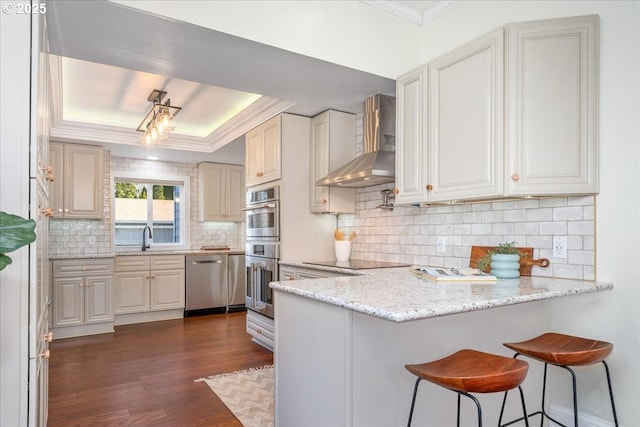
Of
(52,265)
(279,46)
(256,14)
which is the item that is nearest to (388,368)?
(279,46)

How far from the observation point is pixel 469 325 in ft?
6.51

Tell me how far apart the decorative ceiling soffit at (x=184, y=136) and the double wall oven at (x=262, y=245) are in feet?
2.54

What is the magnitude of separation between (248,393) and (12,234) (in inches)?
89.1

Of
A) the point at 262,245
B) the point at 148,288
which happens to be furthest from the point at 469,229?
the point at 148,288

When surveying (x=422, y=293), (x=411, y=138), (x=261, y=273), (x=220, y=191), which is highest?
(x=411, y=138)

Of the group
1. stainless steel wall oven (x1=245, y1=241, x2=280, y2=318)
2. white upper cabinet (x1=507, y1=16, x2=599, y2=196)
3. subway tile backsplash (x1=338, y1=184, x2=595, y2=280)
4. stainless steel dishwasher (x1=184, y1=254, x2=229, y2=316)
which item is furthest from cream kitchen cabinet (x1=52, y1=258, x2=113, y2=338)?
white upper cabinet (x1=507, y1=16, x2=599, y2=196)

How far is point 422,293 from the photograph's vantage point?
174cm

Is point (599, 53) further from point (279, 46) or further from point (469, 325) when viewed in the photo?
point (279, 46)

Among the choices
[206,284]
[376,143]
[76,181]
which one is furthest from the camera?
[206,284]

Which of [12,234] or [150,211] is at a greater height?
[150,211]

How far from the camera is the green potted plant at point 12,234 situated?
1.10 meters

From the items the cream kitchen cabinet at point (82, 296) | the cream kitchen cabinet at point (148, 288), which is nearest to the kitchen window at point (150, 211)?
the cream kitchen cabinet at point (148, 288)

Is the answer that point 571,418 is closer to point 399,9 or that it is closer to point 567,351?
point 567,351

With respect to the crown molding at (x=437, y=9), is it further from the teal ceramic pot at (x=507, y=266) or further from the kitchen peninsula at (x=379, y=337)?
the kitchen peninsula at (x=379, y=337)
